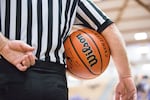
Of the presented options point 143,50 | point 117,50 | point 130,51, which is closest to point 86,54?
point 117,50

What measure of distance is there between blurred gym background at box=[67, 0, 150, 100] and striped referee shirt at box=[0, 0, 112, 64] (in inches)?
117

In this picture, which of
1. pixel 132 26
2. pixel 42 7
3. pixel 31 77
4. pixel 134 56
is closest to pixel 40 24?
pixel 42 7

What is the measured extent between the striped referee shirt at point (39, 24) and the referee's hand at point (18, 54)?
0.07 m

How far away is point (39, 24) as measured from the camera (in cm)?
107

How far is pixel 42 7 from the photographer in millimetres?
1092

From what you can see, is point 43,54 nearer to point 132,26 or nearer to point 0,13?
point 0,13

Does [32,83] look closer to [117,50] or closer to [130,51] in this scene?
[117,50]

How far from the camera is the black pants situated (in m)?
1.00

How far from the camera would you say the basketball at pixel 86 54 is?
1.24 metres

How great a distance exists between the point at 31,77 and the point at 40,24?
0.55 ft

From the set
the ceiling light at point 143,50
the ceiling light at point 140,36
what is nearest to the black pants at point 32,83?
the ceiling light at point 140,36

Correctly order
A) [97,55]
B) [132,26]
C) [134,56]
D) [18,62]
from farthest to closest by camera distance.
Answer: [134,56]
[132,26]
[97,55]
[18,62]

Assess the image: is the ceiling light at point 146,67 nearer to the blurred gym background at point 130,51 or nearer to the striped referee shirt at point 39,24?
the blurred gym background at point 130,51

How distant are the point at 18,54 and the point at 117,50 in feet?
1.42
